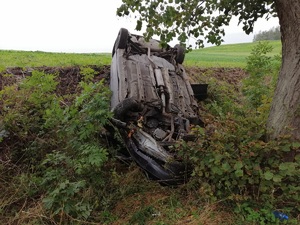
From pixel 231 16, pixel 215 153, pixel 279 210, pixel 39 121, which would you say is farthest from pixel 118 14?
pixel 279 210

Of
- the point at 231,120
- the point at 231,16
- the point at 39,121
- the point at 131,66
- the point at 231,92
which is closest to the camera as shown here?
the point at 231,120

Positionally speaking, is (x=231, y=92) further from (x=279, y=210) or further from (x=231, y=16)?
(x=279, y=210)

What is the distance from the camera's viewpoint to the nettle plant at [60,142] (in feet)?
12.6

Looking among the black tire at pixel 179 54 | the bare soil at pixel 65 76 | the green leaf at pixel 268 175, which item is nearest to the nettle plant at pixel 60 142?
the bare soil at pixel 65 76

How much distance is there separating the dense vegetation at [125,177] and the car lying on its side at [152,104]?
28 centimetres

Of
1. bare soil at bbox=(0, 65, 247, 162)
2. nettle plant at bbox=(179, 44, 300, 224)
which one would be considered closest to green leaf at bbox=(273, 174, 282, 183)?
nettle plant at bbox=(179, 44, 300, 224)

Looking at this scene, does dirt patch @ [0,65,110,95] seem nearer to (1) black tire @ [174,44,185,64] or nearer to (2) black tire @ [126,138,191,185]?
(1) black tire @ [174,44,185,64]

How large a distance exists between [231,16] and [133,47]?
112 inches

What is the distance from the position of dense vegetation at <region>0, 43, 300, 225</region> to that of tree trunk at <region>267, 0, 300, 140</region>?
0.67 ft

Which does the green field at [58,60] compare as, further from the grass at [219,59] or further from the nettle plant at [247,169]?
the nettle plant at [247,169]

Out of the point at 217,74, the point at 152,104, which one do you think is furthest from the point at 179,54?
the point at 217,74

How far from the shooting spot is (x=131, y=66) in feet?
20.5

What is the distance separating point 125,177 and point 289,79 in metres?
2.52

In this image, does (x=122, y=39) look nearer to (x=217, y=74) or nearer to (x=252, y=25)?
(x=252, y=25)
